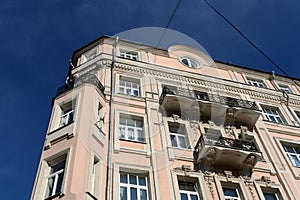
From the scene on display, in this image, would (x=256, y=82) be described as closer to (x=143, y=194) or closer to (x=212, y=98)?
(x=212, y=98)

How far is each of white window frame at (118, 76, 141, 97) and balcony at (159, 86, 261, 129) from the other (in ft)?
5.47

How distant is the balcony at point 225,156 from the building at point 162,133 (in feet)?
0.14

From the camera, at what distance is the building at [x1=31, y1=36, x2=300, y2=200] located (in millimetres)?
11566

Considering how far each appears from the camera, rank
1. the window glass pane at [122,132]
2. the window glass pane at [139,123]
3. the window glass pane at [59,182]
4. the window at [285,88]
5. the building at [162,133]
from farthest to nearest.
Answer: the window at [285,88], the window glass pane at [139,123], the window glass pane at [122,132], the building at [162,133], the window glass pane at [59,182]

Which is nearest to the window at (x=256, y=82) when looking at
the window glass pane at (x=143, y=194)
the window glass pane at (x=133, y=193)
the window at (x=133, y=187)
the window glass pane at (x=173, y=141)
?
the window glass pane at (x=173, y=141)

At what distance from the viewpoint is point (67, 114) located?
14.3 meters

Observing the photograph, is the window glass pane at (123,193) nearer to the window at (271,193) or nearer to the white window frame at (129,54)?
the window at (271,193)

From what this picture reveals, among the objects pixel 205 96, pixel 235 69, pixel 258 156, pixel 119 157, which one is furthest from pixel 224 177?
pixel 235 69

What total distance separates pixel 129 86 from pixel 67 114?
13.7 ft

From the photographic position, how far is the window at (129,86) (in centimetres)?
1672

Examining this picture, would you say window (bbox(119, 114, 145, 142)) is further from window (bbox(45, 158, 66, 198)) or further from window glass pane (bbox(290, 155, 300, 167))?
window glass pane (bbox(290, 155, 300, 167))

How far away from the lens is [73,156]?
11125 mm

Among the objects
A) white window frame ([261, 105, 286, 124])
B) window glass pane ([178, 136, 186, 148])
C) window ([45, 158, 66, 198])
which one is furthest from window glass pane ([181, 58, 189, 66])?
window ([45, 158, 66, 198])

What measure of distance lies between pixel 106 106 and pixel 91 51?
244 inches
